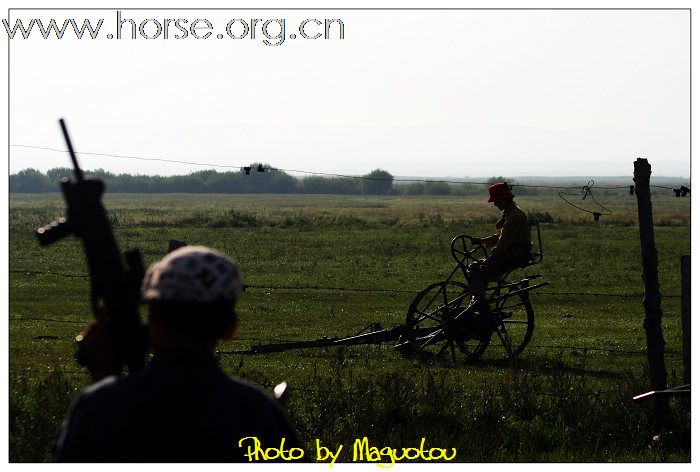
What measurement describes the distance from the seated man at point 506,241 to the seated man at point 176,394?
9.50 meters

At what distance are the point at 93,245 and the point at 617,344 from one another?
520 inches

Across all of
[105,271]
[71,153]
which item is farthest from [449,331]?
[105,271]

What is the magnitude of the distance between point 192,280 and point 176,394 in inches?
→ 13.8

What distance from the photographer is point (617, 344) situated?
51.4ft

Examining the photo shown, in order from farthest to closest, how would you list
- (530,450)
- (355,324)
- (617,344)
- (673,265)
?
(673,265)
(355,324)
(617,344)
(530,450)

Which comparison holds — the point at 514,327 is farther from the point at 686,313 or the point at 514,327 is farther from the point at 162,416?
the point at 162,416

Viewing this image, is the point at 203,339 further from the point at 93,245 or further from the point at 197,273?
the point at 93,245

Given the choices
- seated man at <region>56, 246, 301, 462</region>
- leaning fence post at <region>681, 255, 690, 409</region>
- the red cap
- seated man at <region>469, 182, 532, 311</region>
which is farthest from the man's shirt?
the red cap

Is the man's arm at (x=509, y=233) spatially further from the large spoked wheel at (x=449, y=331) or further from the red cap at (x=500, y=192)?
the large spoked wheel at (x=449, y=331)

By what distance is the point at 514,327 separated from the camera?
57.5 feet

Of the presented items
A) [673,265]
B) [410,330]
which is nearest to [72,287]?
[410,330]

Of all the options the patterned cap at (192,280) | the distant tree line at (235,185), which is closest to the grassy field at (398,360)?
the patterned cap at (192,280)

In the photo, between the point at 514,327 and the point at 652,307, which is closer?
the point at 652,307

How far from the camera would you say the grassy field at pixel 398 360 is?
8227 mm
